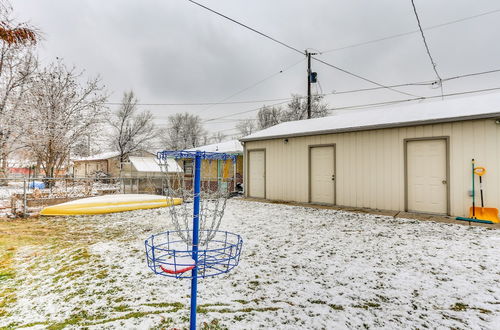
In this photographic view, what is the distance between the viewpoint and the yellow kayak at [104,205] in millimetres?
8133

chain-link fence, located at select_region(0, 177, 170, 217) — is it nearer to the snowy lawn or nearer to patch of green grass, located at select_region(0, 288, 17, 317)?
the snowy lawn

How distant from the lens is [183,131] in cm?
4084

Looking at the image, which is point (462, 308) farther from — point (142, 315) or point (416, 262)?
point (142, 315)

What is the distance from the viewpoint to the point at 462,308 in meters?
2.59

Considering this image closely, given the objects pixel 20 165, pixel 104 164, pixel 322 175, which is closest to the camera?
pixel 322 175

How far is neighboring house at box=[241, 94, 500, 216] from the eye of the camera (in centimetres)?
672

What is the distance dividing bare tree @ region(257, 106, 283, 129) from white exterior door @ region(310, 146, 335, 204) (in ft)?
75.2

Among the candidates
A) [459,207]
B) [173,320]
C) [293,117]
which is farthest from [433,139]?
[293,117]

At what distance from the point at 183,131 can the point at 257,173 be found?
3155 centimetres

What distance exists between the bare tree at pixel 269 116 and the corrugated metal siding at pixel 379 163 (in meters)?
21.7

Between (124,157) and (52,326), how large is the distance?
30531mm

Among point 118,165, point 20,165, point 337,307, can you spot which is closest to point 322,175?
point 337,307

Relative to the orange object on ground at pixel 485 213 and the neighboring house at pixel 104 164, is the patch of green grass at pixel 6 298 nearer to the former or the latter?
the orange object on ground at pixel 485 213

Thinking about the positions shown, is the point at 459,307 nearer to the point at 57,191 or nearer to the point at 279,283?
the point at 279,283
